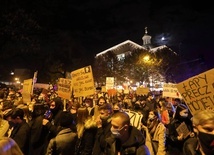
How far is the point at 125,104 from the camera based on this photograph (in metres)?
14.2

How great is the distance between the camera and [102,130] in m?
5.60

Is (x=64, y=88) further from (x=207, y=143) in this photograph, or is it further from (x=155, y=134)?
(x=207, y=143)

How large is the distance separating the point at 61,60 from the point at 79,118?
4427 cm

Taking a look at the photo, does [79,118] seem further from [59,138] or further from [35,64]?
[35,64]

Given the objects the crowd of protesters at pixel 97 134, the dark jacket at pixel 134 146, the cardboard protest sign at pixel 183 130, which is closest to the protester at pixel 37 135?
the crowd of protesters at pixel 97 134

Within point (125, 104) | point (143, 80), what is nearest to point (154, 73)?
point (143, 80)

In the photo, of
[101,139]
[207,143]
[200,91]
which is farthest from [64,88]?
[207,143]

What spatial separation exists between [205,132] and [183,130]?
7.25ft

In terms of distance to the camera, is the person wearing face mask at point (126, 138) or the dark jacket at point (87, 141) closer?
the person wearing face mask at point (126, 138)

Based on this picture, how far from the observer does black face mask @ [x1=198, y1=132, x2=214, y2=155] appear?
2.62 meters

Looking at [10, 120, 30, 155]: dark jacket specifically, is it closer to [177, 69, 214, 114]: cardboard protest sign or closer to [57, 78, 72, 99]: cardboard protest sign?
[177, 69, 214, 114]: cardboard protest sign

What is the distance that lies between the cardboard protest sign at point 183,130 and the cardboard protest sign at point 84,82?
3.45 meters

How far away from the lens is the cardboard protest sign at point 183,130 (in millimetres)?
4969

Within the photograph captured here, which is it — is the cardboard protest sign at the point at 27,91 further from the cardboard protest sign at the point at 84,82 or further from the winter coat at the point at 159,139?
the winter coat at the point at 159,139
